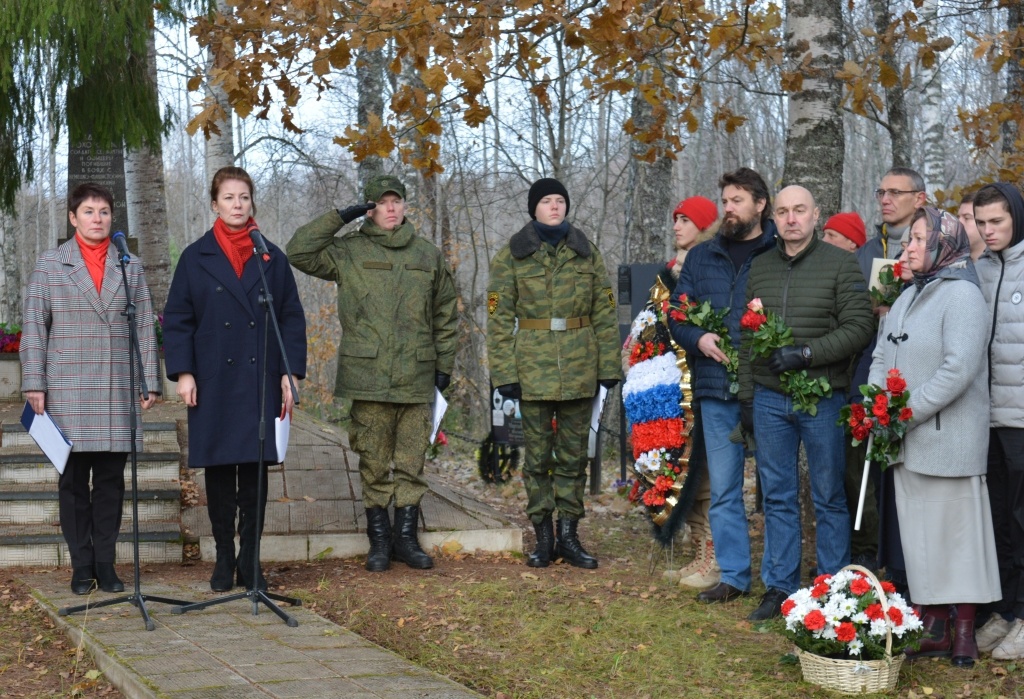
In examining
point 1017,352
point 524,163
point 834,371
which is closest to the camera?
point 1017,352

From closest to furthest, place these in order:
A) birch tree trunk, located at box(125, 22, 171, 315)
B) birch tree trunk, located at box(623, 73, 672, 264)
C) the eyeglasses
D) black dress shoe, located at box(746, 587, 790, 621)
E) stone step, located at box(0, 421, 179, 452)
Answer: black dress shoe, located at box(746, 587, 790, 621) < the eyeglasses < stone step, located at box(0, 421, 179, 452) < birch tree trunk, located at box(623, 73, 672, 264) < birch tree trunk, located at box(125, 22, 171, 315)

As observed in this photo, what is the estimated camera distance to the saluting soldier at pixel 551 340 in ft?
22.7

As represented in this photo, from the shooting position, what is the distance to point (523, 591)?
6.36 metres

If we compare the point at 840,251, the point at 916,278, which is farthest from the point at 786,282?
the point at 916,278

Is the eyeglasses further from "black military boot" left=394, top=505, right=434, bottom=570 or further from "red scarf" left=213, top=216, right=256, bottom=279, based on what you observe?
"red scarf" left=213, top=216, right=256, bottom=279

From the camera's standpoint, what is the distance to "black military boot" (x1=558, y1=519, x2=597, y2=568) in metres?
7.12

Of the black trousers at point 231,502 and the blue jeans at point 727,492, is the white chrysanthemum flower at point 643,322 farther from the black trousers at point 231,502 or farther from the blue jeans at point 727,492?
the black trousers at point 231,502

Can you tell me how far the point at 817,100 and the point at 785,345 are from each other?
2.47 m

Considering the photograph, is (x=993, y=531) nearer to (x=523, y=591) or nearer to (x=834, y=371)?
(x=834, y=371)

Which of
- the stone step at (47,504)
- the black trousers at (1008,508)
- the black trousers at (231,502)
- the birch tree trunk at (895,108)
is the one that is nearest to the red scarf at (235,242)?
the black trousers at (231,502)

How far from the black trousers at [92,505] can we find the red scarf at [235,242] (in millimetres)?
1161

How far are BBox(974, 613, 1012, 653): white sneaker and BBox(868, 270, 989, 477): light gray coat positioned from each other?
0.73 meters

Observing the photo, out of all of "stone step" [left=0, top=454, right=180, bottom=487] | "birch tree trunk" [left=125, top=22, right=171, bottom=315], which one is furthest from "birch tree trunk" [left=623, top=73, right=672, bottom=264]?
"stone step" [left=0, top=454, right=180, bottom=487]

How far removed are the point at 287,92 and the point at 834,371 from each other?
450 cm
